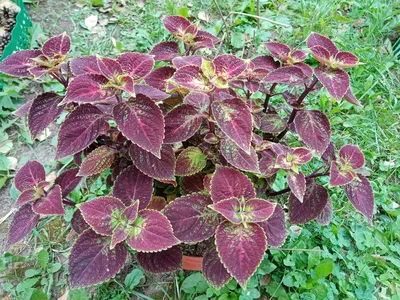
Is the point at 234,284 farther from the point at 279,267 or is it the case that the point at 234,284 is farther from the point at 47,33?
the point at 47,33

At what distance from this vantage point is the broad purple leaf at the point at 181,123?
122 cm

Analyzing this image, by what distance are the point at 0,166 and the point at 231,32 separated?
1.70 meters

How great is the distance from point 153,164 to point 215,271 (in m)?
0.41

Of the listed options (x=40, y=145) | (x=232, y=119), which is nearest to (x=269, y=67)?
(x=232, y=119)

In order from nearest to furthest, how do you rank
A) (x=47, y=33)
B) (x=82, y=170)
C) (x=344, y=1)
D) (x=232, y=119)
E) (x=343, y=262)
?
(x=232, y=119) < (x=82, y=170) < (x=343, y=262) < (x=47, y=33) < (x=344, y=1)

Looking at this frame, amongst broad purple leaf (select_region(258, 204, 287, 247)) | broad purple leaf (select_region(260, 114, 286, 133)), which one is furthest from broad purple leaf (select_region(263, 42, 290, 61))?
broad purple leaf (select_region(258, 204, 287, 247))

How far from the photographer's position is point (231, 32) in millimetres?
2766

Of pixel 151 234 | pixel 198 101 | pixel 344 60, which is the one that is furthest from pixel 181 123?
pixel 344 60

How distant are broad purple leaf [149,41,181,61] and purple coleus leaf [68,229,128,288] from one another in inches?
26.3

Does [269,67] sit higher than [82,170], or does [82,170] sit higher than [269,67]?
[269,67]

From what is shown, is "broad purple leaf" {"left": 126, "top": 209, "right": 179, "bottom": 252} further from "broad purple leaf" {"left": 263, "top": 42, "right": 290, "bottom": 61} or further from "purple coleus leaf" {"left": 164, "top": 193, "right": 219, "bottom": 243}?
"broad purple leaf" {"left": 263, "top": 42, "right": 290, "bottom": 61}

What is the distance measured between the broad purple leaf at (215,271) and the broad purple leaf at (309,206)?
0.31m

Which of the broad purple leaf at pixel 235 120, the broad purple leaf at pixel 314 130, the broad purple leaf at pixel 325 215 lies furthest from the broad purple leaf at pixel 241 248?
the broad purple leaf at pixel 325 215

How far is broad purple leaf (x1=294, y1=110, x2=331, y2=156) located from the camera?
1.30m
